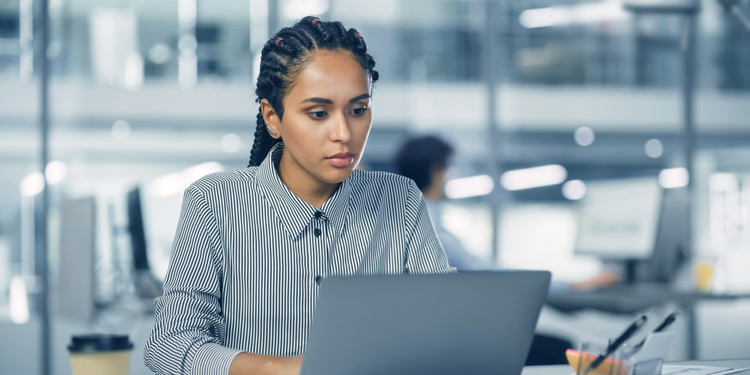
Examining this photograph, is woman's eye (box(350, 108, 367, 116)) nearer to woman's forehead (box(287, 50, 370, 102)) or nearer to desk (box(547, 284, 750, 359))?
woman's forehead (box(287, 50, 370, 102))

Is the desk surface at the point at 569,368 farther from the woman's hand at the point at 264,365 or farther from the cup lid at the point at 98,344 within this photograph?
the cup lid at the point at 98,344

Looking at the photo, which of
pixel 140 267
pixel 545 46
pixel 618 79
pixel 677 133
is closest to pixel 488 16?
pixel 545 46

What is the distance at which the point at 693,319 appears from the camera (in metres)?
4.24

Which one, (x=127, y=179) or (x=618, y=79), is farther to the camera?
(x=618, y=79)

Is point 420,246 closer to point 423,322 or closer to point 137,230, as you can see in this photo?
point 423,322

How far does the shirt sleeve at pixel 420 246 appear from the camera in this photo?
128 cm

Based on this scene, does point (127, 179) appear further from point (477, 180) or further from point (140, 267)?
point (477, 180)

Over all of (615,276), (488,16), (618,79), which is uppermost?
(488,16)

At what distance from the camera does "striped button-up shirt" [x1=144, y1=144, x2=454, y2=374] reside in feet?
3.58

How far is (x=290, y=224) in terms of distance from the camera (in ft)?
3.88

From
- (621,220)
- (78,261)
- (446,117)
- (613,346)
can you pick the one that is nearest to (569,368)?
(613,346)

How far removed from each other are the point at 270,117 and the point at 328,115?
16 cm

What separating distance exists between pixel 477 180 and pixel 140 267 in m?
2.50

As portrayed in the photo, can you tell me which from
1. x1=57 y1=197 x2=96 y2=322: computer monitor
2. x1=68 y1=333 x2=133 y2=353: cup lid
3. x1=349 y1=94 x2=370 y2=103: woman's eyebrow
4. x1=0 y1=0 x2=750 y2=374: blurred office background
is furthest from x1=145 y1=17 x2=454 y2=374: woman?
x1=0 y1=0 x2=750 y2=374: blurred office background
